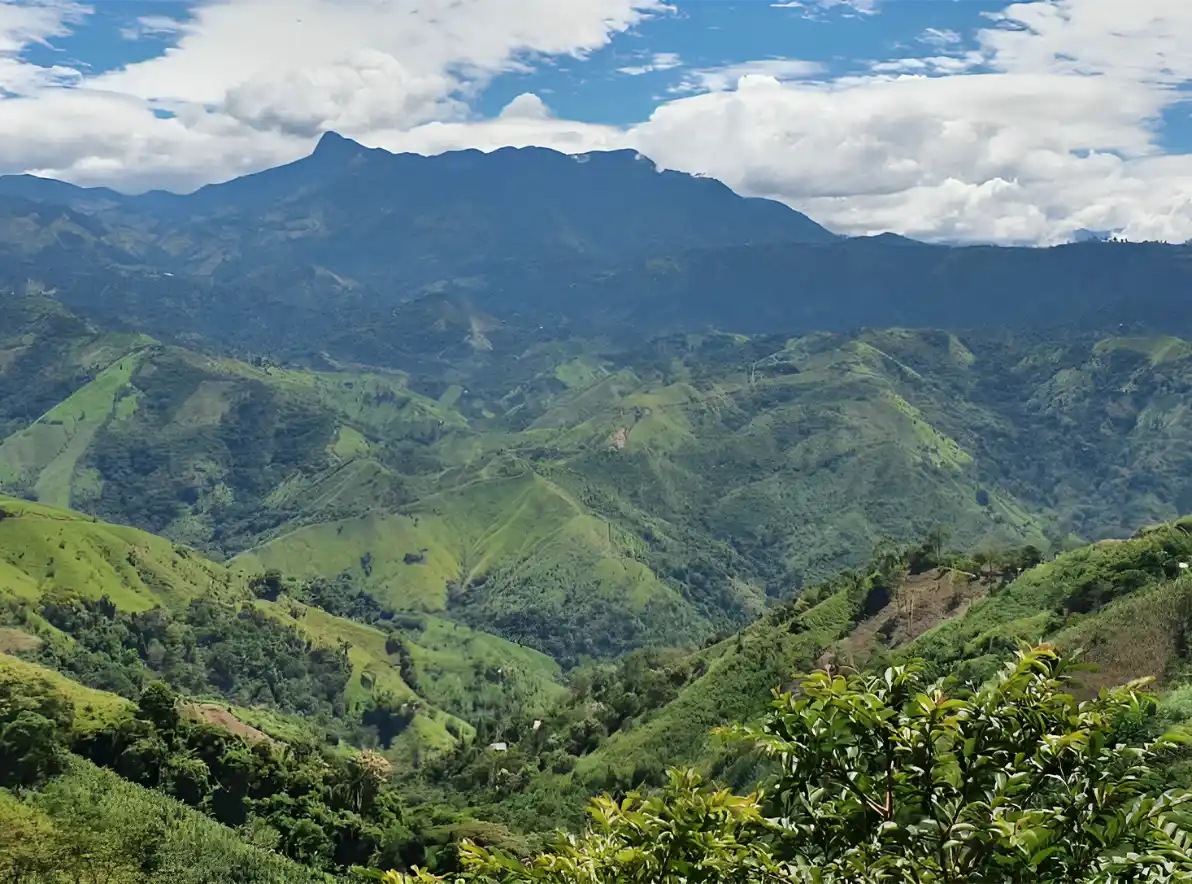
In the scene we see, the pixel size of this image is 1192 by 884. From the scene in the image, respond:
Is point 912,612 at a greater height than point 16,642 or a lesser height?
greater

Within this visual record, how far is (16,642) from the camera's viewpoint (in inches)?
6152

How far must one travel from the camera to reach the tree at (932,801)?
800 cm

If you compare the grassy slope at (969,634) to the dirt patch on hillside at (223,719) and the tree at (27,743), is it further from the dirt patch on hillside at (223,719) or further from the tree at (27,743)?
the tree at (27,743)

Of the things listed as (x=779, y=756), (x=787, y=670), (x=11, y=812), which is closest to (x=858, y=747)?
(x=779, y=756)

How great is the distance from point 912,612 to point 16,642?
146678mm

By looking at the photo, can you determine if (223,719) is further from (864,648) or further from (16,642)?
(864,648)

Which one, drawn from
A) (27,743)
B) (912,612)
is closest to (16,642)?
(27,743)

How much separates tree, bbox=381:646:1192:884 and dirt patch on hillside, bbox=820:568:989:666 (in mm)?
90555

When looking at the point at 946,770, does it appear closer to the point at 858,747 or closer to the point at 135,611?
the point at 858,747

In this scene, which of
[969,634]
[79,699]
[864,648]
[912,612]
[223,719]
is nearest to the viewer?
A: [969,634]

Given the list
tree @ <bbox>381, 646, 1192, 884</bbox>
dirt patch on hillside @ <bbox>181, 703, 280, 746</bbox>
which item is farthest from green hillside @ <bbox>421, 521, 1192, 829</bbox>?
tree @ <bbox>381, 646, 1192, 884</bbox>

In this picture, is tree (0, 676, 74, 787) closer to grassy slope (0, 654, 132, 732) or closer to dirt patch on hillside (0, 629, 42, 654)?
grassy slope (0, 654, 132, 732)

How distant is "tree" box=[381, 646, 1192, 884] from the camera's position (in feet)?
26.2

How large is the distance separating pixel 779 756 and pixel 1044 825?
94.4 inches
